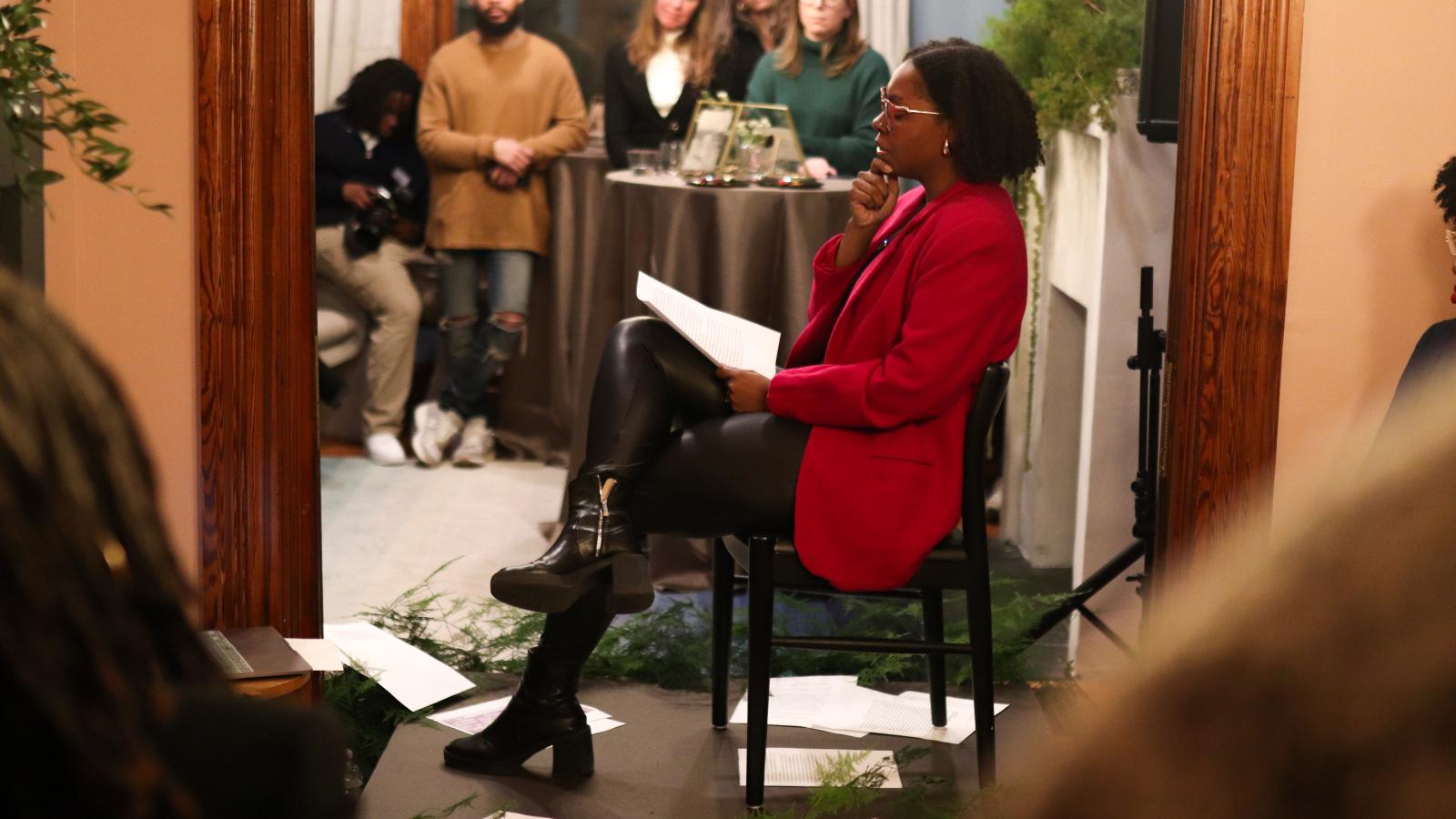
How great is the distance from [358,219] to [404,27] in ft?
2.79

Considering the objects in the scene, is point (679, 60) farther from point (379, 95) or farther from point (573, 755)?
point (573, 755)

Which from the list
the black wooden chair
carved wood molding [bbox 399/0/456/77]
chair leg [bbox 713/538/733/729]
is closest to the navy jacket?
carved wood molding [bbox 399/0/456/77]

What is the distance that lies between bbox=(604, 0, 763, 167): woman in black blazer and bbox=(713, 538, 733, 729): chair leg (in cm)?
281

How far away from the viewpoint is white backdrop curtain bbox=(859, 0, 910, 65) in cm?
595

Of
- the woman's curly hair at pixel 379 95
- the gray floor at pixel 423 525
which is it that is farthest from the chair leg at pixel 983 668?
the woman's curly hair at pixel 379 95

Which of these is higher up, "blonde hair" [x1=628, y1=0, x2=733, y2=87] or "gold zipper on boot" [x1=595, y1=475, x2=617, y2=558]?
"blonde hair" [x1=628, y1=0, x2=733, y2=87]

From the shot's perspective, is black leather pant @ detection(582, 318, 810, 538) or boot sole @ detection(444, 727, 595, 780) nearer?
black leather pant @ detection(582, 318, 810, 538)

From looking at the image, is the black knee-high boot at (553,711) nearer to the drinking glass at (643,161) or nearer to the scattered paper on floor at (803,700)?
the scattered paper on floor at (803,700)

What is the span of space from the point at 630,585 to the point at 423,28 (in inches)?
158

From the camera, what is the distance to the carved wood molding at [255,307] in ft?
8.61

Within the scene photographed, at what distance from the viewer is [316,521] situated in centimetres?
285

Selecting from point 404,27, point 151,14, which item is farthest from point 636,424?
point 404,27

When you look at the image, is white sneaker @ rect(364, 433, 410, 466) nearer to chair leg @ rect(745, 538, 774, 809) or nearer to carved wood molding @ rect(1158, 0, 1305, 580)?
chair leg @ rect(745, 538, 774, 809)

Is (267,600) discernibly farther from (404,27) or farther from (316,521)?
(404,27)
